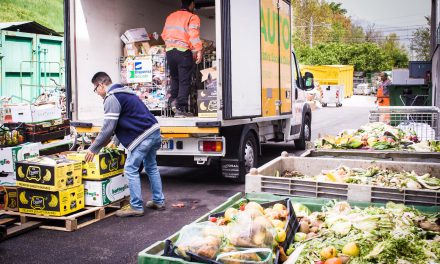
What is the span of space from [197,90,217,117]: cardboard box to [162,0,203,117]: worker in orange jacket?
0.58 meters

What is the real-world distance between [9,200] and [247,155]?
12.8 feet

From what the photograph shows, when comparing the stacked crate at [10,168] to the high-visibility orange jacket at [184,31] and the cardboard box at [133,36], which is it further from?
the high-visibility orange jacket at [184,31]

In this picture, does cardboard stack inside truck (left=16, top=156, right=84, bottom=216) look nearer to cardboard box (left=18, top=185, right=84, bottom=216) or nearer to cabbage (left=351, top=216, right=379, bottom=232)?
cardboard box (left=18, top=185, right=84, bottom=216)

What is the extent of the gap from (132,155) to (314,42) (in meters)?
60.3

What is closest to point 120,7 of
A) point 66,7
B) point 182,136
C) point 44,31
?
point 66,7

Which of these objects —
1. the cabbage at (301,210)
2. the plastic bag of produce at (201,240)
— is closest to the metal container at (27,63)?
the cabbage at (301,210)

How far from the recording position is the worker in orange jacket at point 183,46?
328 inches

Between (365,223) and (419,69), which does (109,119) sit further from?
(419,69)

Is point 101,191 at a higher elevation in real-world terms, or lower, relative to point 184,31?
lower

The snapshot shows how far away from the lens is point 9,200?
624 centimetres

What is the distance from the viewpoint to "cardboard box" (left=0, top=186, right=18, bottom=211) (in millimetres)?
6207

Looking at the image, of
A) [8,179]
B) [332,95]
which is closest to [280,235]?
[8,179]

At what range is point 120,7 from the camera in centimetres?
890

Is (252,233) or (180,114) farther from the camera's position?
(180,114)
